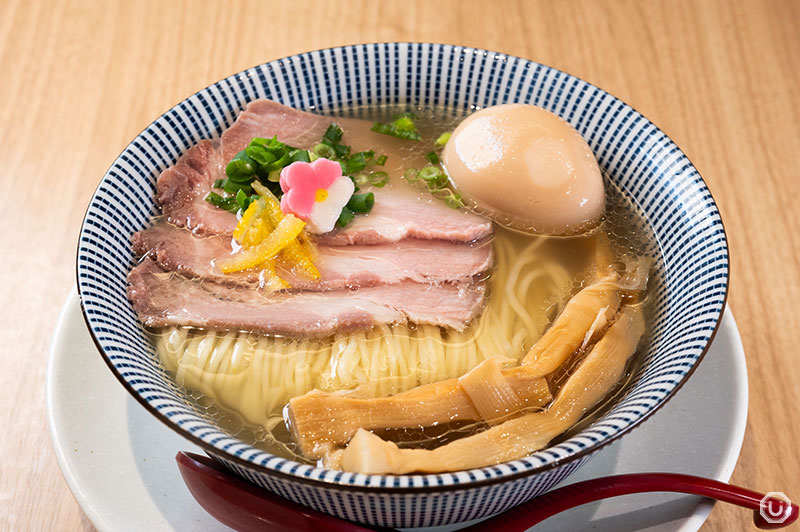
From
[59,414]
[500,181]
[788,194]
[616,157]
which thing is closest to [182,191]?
[59,414]

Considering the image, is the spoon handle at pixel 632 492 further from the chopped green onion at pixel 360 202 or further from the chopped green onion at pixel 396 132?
the chopped green onion at pixel 396 132

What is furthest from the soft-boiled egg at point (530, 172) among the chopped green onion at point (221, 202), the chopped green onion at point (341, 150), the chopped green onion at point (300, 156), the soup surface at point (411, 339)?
the chopped green onion at point (221, 202)

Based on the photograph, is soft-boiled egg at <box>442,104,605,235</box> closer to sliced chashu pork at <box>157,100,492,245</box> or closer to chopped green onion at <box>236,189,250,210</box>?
sliced chashu pork at <box>157,100,492,245</box>

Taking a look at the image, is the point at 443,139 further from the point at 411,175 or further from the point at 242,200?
the point at 242,200

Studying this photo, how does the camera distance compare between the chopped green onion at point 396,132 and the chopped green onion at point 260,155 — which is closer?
the chopped green onion at point 260,155

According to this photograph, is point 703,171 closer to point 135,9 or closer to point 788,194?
point 788,194

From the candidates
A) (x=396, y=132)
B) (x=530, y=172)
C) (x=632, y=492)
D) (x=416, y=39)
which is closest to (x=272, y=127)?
(x=396, y=132)
